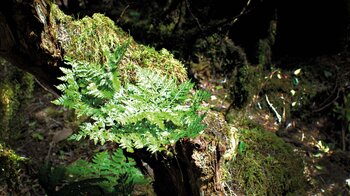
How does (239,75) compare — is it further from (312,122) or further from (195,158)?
(195,158)

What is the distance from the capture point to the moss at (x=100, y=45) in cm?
287

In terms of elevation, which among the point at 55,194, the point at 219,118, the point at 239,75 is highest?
the point at 239,75

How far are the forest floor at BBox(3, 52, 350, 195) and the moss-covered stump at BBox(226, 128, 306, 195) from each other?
0.79 meters

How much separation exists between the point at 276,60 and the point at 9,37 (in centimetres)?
474

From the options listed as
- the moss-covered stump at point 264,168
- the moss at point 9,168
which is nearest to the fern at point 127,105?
the moss-covered stump at point 264,168

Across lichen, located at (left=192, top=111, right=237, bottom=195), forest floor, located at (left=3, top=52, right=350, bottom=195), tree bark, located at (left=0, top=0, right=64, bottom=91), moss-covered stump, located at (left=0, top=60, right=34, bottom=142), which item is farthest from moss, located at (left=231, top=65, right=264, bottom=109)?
moss-covered stump, located at (left=0, top=60, right=34, bottom=142)

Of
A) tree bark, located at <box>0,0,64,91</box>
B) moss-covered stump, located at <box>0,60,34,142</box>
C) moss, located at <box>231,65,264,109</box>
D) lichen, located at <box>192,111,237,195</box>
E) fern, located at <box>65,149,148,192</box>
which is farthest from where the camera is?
moss, located at <box>231,65,264,109</box>

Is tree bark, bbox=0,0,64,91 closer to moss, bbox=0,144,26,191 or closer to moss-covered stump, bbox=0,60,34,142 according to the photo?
moss, bbox=0,144,26,191

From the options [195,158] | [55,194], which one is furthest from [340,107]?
[55,194]

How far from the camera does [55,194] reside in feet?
12.4

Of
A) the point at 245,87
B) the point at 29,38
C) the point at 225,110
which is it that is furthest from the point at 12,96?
the point at 245,87

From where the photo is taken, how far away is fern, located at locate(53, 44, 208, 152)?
8.14ft

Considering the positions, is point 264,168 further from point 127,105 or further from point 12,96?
point 12,96

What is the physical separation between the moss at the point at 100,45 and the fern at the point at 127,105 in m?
0.19
